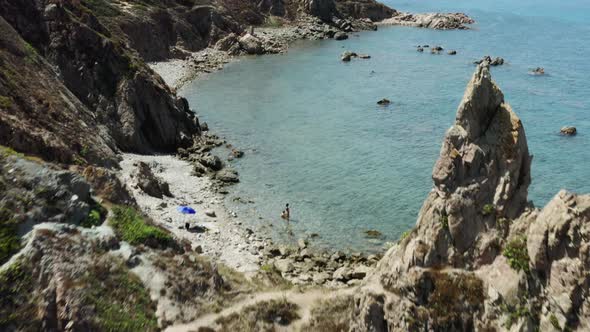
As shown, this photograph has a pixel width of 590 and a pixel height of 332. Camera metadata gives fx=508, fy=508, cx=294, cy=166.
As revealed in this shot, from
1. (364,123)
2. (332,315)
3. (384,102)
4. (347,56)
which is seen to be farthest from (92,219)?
(347,56)

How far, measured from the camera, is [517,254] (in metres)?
22.2

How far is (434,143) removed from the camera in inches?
2726

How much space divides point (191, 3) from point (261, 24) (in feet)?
91.6

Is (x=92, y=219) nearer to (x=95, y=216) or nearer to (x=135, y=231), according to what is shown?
(x=95, y=216)

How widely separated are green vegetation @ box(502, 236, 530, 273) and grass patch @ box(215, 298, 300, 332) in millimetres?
12734

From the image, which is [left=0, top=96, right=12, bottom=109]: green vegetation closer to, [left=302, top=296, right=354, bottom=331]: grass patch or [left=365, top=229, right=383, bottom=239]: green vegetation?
[left=302, top=296, right=354, bottom=331]: grass patch

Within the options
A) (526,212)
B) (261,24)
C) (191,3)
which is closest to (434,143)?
(526,212)

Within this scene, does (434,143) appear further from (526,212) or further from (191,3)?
(191,3)

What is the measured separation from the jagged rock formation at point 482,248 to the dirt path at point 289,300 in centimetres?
488

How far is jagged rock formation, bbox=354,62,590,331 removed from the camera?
66.8 feet

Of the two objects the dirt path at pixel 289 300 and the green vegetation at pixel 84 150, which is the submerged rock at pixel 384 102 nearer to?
the green vegetation at pixel 84 150

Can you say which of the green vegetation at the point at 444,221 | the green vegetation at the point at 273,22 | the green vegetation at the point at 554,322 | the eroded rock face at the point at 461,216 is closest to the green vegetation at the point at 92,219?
the eroded rock face at the point at 461,216

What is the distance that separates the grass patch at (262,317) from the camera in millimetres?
28419

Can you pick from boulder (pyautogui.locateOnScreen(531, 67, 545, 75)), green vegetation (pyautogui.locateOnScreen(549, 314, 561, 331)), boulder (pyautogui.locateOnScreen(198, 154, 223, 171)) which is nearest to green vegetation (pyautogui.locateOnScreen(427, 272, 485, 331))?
green vegetation (pyautogui.locateOnScreen(549, 314, 561, 331))
